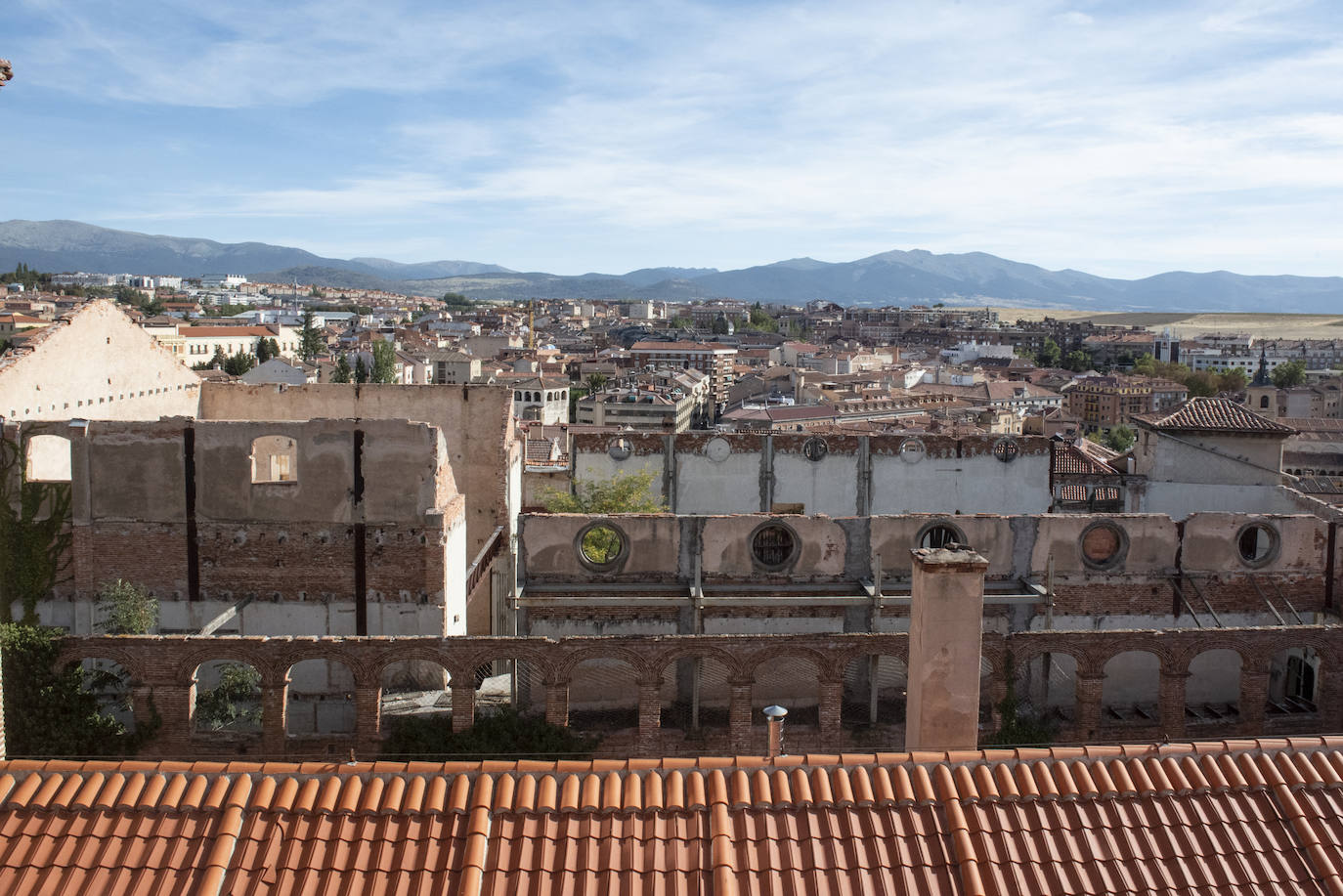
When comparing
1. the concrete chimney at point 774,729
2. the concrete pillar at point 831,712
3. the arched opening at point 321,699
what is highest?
the concrete chimney at point 774,729

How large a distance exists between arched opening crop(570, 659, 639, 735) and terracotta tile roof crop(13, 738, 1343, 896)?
14319 millimetres

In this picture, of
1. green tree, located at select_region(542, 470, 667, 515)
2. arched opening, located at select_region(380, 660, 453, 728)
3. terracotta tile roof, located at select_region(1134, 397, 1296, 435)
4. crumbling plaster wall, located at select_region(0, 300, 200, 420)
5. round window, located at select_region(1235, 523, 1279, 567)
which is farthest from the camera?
green tree, located at select_region(542, 470, 667, 515)

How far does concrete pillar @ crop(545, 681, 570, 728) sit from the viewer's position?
2097 centimetres

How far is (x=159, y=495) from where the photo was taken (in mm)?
24438

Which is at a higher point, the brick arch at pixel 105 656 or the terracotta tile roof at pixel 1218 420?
the terracotta tile roof at pixel 1218 420

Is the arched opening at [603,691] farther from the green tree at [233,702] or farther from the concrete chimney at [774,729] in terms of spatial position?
the concrete chimney at [774,729]

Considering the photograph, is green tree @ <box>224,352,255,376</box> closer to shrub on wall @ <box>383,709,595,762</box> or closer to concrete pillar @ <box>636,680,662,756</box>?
shrub on wall @ <box>383,709,595,762</box>

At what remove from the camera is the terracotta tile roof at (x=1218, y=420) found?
3450 cm

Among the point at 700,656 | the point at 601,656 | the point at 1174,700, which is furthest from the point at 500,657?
the point at 1174,700

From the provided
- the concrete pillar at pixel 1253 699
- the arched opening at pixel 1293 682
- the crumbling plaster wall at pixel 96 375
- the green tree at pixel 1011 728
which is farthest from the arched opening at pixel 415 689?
the arched opening at pixel 1293 682

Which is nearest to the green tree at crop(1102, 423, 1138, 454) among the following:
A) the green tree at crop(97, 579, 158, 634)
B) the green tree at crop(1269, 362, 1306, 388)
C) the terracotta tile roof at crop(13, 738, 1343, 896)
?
the green tree at crop(1269, 362, 1306, 388)

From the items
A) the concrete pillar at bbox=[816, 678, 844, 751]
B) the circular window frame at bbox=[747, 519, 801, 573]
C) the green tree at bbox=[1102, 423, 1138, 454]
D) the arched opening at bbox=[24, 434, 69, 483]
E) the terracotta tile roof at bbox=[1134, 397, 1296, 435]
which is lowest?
the green tree at bbox=[1102, 423, 1138, 454]

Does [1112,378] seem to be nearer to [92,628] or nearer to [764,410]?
[764,410]

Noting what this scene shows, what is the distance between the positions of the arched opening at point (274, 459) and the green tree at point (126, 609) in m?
4.51
